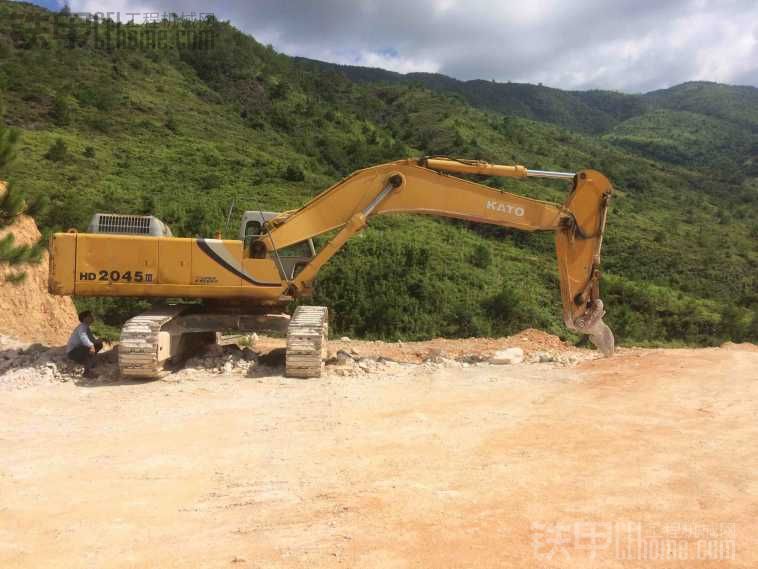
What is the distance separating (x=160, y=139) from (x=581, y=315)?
35237mm

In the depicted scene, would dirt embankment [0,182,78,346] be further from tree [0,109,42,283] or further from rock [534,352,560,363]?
rock [534,352,560,363]

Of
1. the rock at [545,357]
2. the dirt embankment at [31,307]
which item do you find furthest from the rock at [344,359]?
the dirt embankment at [31,307]

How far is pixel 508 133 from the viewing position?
220 feet

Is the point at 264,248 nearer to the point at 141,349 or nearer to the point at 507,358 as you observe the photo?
the point at 141,349

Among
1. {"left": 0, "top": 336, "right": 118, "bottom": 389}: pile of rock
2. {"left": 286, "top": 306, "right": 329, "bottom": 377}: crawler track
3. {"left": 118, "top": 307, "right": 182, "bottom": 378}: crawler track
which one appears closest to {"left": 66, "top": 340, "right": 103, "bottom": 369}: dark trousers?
{"left": 0, "top": 336, "right": 118, "bottom": 389}: pile of rock

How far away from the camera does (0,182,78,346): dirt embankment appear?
12266mm

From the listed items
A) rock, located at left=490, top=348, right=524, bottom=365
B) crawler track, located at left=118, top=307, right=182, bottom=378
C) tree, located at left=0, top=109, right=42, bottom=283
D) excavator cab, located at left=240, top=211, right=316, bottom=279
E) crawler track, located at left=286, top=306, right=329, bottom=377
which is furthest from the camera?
rock, located at left=490, top=348, right=524, bottom=365

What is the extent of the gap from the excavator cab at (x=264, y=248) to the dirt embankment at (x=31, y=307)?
547 centimetres

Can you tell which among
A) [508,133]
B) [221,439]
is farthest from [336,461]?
[508,133]

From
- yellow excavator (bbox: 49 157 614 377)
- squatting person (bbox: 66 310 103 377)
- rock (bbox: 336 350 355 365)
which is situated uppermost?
yellow excavator (bbox: 49 157 614 377)

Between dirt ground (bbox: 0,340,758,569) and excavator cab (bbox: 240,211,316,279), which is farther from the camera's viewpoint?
excavator cab (bbox: 240,211,316,279)

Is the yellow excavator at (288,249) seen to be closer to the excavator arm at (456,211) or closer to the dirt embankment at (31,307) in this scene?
the excavator arm at (456,211)

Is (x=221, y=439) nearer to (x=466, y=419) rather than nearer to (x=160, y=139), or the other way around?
(x=466, y=419)

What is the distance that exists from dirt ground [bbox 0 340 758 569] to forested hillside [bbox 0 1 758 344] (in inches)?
181
